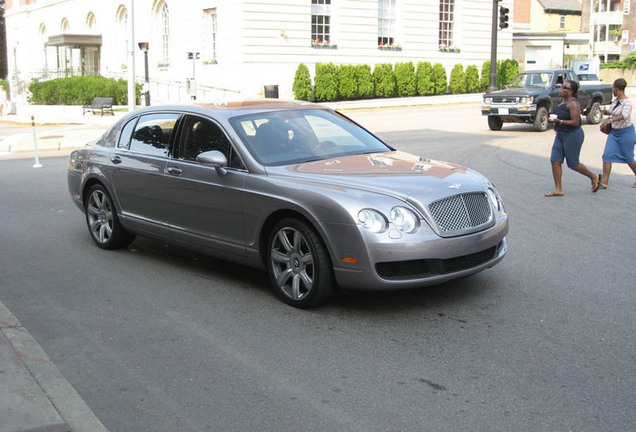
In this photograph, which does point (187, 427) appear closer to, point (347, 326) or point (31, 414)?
point (31, 414)

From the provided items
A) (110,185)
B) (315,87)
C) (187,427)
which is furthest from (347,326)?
(315,87)

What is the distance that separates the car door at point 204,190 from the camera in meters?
6.70

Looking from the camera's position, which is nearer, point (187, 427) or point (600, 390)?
point (187, 427)

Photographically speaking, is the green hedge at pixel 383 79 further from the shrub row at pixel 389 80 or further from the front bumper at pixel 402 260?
the front bumper at pixel 402 260

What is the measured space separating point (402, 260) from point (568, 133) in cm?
656

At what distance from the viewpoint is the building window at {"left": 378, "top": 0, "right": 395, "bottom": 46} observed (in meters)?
44.3

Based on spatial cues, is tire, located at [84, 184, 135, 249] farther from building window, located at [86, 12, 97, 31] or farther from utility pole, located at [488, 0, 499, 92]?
building window, located at [86, 12, 97, 31]

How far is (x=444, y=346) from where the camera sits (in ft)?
17.5

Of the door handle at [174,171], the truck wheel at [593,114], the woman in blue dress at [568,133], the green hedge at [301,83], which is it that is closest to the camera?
the door handle at [174,171]

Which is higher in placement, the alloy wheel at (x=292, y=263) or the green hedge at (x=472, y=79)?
the green hedge at (x=472, y=79)

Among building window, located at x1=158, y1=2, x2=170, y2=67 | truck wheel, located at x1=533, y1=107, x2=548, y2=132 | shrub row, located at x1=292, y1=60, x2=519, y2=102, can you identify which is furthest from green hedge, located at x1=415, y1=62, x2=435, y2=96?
truck wheel, located at x1=533, y1=107, x2=548, y2=132

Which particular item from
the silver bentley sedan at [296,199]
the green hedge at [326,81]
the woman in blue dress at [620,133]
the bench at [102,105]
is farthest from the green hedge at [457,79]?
the silver bentley sedan at [296,199]

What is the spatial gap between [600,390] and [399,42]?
138 ft

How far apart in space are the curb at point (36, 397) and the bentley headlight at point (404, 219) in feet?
8.27
